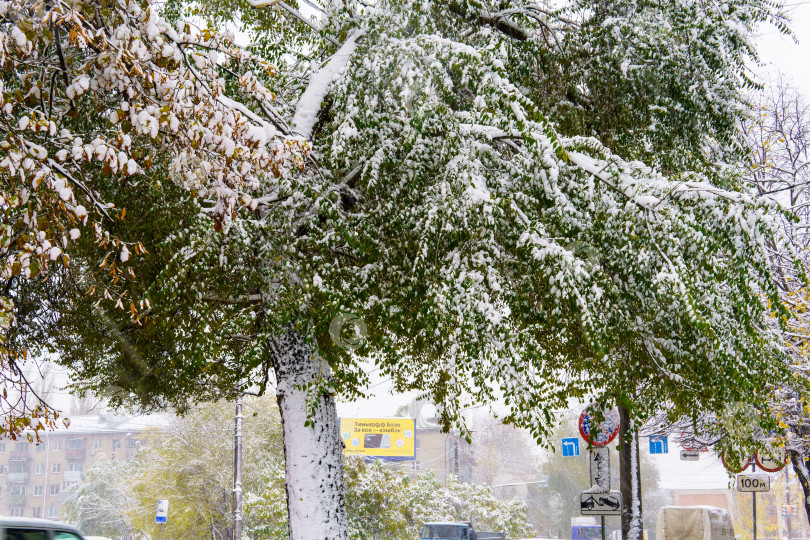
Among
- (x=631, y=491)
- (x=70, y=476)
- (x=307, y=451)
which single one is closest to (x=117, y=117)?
(x=307, y=451)

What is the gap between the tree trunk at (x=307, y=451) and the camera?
7816 millimetres

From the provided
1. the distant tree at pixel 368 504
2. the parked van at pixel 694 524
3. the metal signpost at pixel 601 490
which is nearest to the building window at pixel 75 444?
the distant tree at pixel 368 504

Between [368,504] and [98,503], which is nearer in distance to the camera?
[368,504]

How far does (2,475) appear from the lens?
8281 centimetres

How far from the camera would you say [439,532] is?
90.6 feet

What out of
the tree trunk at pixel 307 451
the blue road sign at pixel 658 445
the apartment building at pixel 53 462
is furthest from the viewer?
the apartment building at pixel 53 462

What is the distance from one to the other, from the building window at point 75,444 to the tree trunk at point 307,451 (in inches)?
3429

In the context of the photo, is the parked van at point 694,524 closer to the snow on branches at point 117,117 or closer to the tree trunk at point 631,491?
the tree trunk at point 631,491

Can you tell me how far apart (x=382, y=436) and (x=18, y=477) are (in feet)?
163

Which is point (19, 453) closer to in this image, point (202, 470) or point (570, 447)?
point (202, 470)

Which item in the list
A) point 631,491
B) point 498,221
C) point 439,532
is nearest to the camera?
point 498,221

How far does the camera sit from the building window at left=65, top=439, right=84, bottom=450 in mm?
85312

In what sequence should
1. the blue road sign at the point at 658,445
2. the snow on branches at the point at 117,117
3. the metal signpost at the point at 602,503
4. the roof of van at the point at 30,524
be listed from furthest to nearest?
the blue road sign at the point at 658,445 → the metal signpost at the point at 602,503 → the roof of van at the point at 30,524 → the snow on branches at the point at 117,117

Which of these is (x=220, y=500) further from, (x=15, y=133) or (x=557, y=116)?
(x=15, y=133)
